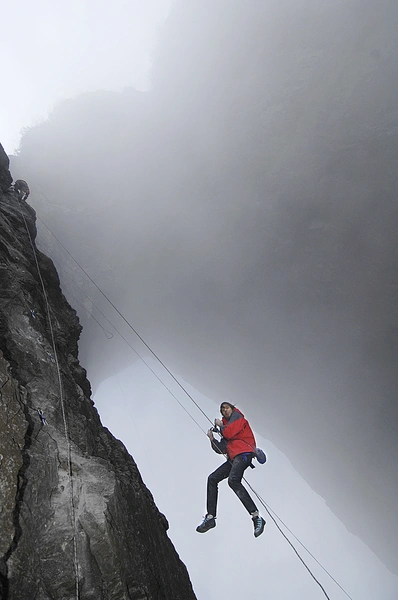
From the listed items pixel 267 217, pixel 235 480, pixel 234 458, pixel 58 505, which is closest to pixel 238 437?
pixel 234 458

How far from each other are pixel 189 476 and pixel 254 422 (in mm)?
28487

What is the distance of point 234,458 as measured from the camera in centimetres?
442

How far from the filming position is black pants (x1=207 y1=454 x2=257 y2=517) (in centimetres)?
429

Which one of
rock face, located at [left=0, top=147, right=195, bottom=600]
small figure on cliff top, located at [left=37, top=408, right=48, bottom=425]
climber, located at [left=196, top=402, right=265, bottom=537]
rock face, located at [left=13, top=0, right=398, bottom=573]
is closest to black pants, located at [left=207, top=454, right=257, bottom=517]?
climber, located at [left=196, top=402, right=265, bottom=537]

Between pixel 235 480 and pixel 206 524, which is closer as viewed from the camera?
pixel 235 480

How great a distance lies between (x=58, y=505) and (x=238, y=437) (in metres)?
2.46

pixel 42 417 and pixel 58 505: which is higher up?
pixel 42 417

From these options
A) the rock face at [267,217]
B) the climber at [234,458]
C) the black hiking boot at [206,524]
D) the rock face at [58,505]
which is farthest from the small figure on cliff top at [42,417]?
the rock face at [267,217]

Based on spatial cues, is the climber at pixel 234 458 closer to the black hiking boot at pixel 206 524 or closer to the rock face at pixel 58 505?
the black hiking boot at pixel 206 524

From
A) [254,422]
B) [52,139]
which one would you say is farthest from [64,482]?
[52,139]

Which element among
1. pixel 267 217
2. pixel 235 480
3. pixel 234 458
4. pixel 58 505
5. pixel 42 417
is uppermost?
pixel 267 217

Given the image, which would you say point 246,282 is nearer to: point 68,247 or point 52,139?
point 68,247

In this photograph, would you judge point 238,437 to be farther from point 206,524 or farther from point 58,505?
point 58,505

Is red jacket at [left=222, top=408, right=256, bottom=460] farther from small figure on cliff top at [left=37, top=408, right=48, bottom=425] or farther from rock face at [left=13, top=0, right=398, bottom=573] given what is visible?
rock face at [left=13, top=0, right=398, bottom=573]
